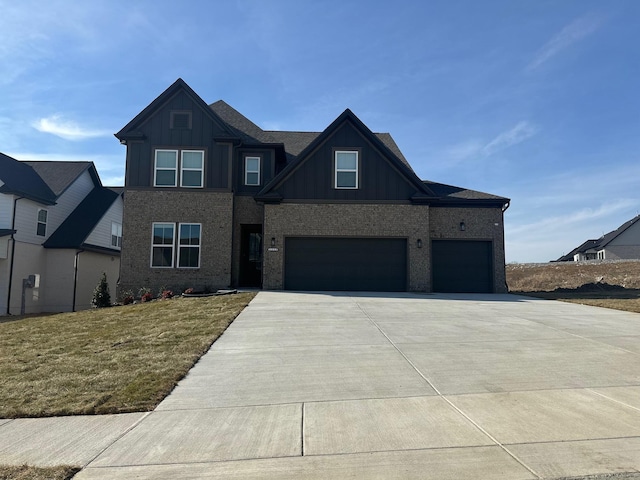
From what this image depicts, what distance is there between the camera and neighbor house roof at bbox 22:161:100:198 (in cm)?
2401

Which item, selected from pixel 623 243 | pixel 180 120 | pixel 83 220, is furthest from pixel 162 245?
pixel 623 243

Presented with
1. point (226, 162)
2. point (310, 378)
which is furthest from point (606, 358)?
point (226, 162)

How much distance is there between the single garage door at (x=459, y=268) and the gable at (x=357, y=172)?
263 centimetres

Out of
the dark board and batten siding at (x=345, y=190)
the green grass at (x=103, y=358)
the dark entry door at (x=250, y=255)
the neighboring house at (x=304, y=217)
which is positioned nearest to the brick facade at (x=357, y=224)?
the neighboring house at (x=304, y=217)

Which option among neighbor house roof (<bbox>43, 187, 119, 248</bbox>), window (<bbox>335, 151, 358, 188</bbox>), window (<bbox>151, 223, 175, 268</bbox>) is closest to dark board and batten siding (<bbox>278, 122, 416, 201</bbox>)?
window (<bbox>335, 151, 358, 188</bbox>)

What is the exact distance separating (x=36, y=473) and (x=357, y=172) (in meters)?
15.8

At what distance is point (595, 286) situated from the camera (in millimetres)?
21234

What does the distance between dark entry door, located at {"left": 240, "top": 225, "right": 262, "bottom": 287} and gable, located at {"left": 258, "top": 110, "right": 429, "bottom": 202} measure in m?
2.52

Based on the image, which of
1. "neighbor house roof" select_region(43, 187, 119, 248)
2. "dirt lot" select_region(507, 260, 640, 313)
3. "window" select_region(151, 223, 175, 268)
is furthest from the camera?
"neighbor house roof" select_region(43, 187, 119, 248)

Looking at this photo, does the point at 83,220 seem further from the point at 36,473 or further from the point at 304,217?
the point at 36,473

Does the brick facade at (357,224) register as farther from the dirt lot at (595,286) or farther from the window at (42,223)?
the window at (42,223)

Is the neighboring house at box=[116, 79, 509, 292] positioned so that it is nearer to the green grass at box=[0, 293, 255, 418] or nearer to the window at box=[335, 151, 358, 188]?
the window at box=[335, 151, 358, 188]

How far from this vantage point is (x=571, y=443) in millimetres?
3889

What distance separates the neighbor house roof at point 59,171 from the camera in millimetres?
24011
